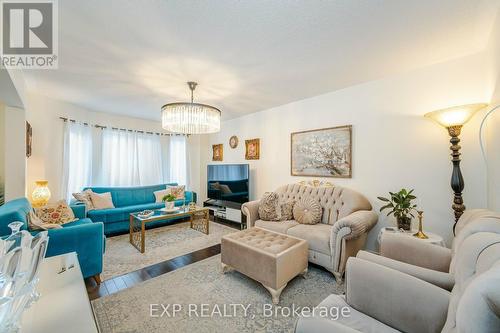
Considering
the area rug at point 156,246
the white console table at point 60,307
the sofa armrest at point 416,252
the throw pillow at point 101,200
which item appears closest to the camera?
the white console table at point 60,307

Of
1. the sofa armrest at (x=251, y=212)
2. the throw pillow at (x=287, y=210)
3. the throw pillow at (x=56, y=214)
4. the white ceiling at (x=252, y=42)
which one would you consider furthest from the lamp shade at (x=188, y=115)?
the throw pillow at (x=56, y=214)

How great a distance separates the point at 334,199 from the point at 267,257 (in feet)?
5.01

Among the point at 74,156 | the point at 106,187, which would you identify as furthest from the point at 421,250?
the point at 74,156

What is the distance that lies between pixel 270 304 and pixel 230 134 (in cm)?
387

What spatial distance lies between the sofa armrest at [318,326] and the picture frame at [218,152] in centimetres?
455

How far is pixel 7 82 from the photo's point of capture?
2.06m

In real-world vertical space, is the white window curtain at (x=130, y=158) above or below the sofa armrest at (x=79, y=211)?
above

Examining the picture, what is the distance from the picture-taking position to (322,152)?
3.33m

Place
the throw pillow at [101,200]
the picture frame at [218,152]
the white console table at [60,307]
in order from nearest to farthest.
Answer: the white console table at [60,307]
the throw pillow at [101,200]
the picture frame at [218,152]

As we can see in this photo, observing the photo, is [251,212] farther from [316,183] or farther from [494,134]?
[494,134]

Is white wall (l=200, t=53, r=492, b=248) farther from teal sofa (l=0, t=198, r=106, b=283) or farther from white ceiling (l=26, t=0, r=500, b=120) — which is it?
teal sofa (l=0, t=198, r=106, b=283)

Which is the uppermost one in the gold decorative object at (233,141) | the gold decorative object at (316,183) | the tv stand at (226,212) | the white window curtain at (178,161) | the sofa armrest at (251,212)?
the gold decorative object at (233,141)

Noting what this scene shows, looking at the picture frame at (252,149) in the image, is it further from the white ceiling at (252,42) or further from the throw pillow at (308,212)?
the throw pillow at (308,212)

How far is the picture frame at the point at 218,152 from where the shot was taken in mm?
5305
